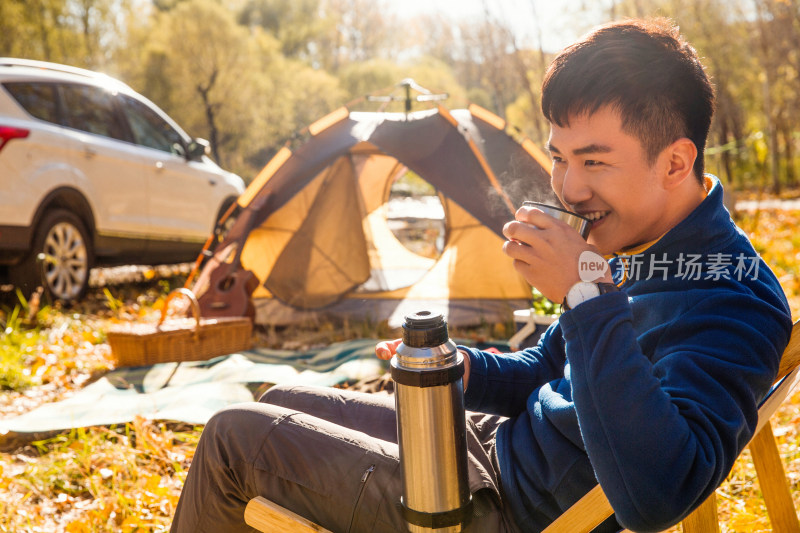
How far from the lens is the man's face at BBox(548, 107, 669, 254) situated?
1.35 metres

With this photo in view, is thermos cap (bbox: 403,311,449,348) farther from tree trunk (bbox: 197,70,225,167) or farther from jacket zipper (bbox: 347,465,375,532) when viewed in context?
tree trunk (bbox: 197,70,225,167)

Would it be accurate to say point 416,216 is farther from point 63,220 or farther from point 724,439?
point 724,439

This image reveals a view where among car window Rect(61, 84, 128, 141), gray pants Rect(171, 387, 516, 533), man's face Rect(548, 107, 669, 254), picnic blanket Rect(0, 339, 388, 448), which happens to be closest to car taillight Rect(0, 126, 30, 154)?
car window Rect(61, 84, 128, 141)

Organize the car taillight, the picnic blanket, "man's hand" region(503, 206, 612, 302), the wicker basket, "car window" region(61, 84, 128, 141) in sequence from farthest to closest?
"car window" region(61, 84, 128, 141), the car taillight, the wicker basket, the picnic blanket, "man's hand" region(503, 206, 612, 302)

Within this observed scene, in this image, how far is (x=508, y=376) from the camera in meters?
1.68

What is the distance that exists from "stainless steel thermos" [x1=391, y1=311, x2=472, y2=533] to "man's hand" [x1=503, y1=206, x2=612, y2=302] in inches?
7.4

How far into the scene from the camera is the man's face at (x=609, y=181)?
135 cm

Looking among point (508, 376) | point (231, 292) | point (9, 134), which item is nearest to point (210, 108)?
point (9, 134)

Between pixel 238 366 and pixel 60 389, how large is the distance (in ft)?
3.26

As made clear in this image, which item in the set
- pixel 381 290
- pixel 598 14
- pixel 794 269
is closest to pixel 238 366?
pixel 381 290

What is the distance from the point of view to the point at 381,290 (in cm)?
586

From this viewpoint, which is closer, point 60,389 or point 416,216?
point 60,389

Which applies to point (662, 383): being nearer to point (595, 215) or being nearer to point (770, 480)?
point (595, 215)

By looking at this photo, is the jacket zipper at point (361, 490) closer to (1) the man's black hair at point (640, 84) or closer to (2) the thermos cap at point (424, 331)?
(2) the thermos cap at point (424, 331)
